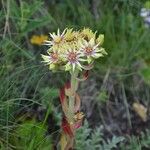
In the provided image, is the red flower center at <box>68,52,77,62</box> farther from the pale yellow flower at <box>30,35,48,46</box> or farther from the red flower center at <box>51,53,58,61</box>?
the pale yellow flower at <box>30,35,48,46</box>

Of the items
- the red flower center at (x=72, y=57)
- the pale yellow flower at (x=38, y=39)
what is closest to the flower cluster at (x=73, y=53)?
the red flower center at (x=72, y=57)

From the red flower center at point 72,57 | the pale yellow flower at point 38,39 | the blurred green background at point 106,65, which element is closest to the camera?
the red flower center at point 72,57

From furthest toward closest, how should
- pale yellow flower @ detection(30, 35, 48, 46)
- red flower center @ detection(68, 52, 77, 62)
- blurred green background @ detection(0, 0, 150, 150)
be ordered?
pale yellow flower @ detection(30, 35, 48, 46) < blurred green background @ detection(0, 0, 150, 150) < red flower center @ detection(68, 52, 77, 62)

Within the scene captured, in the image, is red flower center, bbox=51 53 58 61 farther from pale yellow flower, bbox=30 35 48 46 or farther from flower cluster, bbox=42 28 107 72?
pale yellow flower, bbox=30 35 48 46

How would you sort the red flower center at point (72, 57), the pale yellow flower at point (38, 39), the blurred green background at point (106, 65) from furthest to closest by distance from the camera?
the pale yellow flower at point (38, 39) < the blurred green background at point (106, 65) < the red flower center at point (72, 57)

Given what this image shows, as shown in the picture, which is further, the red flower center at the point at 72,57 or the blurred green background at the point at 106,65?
the blurred green background at the point at 106,65

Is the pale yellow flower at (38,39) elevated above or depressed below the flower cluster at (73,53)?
above

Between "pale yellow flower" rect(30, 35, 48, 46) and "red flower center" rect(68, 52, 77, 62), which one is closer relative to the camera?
"red flower center" rect(68, 52, 77, 62)

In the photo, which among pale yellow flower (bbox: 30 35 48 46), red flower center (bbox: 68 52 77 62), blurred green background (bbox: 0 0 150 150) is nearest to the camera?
red flower center (bbox: 68 52 77 62)

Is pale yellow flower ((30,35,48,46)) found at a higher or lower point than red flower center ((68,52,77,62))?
higher

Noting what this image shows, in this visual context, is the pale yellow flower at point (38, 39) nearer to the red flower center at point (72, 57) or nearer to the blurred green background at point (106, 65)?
the blurred green background at point (106, 65)

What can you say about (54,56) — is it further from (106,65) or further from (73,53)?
(106,65)

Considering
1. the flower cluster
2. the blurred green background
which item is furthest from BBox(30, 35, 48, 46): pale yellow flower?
the flower cluster
